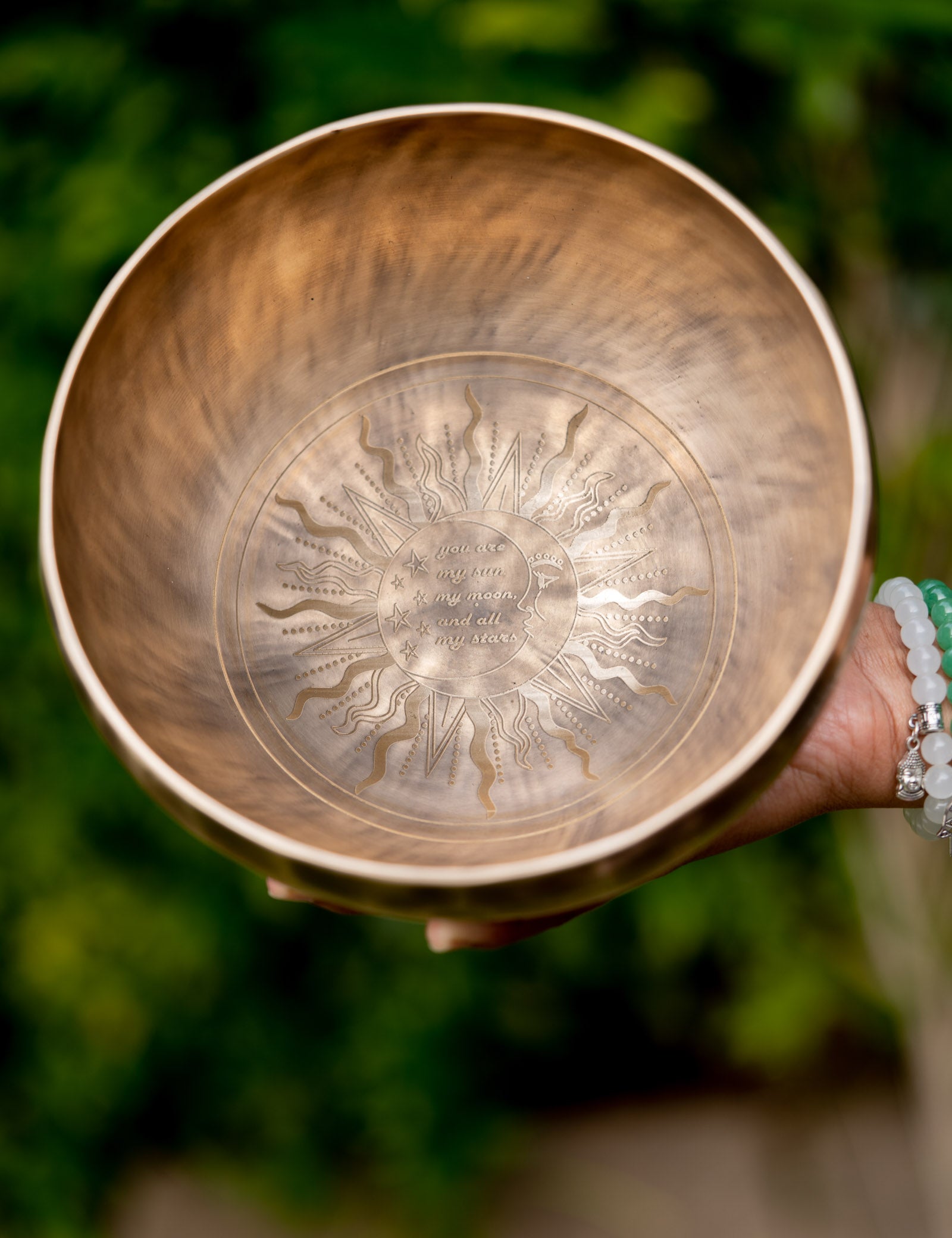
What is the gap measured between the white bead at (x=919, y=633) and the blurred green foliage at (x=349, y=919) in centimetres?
64

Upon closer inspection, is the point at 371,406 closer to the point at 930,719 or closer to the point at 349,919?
the point at 930,719

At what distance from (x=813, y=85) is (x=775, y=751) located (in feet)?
3.66

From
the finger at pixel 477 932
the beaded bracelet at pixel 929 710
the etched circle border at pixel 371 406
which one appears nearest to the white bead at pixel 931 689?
the beaded bracelet at pixel 929 710

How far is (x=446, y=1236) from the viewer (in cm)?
206

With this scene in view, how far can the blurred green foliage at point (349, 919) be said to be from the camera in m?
1.55

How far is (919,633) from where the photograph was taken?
1.15m

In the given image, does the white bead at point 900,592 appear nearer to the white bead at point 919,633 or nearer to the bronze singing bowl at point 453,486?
the white bead at point 919,633

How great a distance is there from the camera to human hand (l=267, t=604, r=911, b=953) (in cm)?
119

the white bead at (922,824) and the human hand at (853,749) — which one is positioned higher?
the human hand at (853,749)

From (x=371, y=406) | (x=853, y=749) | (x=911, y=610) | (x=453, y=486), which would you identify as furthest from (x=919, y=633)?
(x=371, y=406)

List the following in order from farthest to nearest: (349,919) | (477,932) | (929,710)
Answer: (349,919)
(929,710)
(477,932)

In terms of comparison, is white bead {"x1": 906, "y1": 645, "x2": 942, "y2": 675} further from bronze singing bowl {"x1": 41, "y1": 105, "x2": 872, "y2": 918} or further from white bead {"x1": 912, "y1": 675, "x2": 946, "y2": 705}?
bronze singing bowl {"x1": 41, "y1": 105, "x2": 872, "y2": 918}

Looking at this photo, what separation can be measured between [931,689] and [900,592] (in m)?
0.12

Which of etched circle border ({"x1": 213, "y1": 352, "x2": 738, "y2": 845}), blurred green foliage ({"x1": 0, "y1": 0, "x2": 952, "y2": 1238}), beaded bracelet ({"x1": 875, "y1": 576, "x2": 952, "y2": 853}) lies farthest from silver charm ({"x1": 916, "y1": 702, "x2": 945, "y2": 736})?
blurred green foliage ({"x1": 0, "y1": 0, "x2": 952, "y2": 1238})
